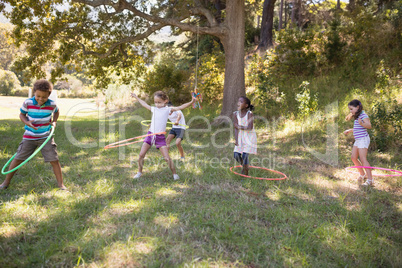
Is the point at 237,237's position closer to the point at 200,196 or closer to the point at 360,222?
the point at 200,196

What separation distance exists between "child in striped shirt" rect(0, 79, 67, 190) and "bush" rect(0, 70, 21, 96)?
37527mm

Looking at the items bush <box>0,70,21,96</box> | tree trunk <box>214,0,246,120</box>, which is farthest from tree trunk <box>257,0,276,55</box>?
bush <box>0,70,21,96</box>

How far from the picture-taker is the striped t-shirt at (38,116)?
4363 millimetres

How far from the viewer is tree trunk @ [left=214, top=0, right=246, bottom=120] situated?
10.3 metres

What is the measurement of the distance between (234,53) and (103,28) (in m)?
5.60

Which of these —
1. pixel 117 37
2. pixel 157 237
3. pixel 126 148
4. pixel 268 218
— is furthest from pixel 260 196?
pixel 117 37

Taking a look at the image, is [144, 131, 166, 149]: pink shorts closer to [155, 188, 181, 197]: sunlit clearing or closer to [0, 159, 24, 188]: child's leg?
[155, 188, 181, 197]: sunlit clearing

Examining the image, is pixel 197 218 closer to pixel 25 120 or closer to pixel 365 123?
pixel 25 120

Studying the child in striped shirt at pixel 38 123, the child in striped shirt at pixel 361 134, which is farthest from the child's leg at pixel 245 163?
the child in striped shirt at pixel 38 123

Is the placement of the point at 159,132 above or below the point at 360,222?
above

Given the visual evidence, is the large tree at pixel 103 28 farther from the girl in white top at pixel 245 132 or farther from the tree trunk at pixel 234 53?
the girl in white top at pixel 245 132

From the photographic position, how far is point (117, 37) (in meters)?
12.1

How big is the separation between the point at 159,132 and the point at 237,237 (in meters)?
2.66

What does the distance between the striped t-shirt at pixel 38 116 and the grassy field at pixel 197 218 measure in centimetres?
87
